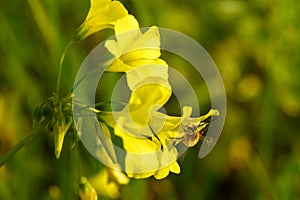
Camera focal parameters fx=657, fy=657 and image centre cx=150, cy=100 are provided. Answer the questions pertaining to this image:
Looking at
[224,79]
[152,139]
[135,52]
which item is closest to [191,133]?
→ [152,139]

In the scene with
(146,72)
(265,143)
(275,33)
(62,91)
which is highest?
(146,72)

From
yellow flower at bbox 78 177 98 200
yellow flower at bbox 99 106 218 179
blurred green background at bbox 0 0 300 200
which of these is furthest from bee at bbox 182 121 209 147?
blurred green background at bbox 0 0 300 200

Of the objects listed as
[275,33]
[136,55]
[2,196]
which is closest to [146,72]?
[136,55]

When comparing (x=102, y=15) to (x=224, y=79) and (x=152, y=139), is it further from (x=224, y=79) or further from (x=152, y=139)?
(x=224, y=79)

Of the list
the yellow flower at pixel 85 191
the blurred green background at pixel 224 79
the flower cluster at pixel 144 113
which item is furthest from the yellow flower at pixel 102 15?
the blurred green background at pixel 224 79

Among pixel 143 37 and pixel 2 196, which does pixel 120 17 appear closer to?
pixel 143 37

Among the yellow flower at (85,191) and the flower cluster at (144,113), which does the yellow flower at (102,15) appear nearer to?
the flower cluster at (144,113)
